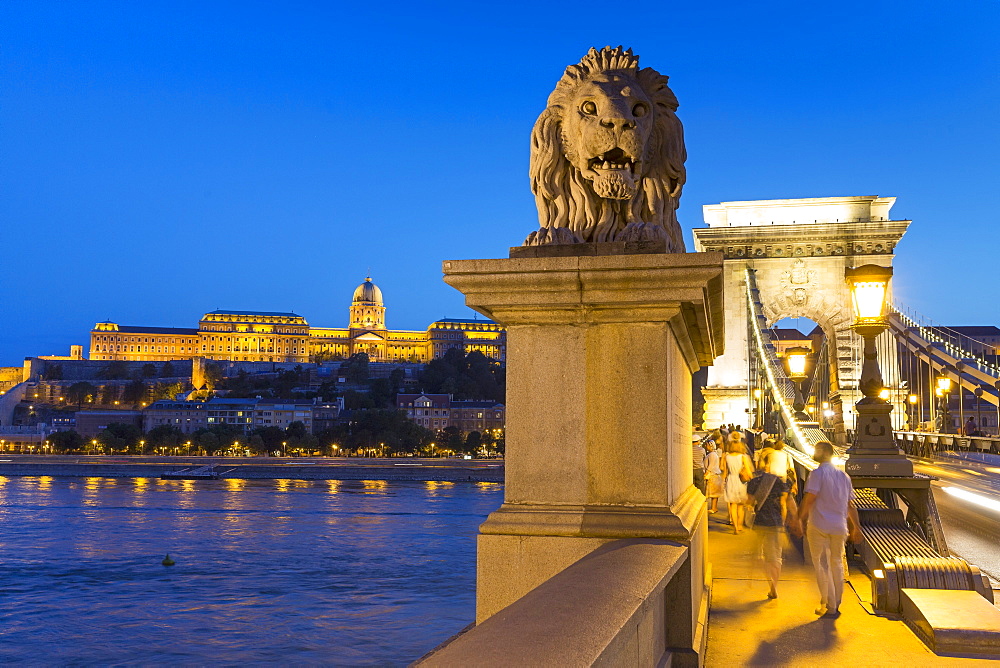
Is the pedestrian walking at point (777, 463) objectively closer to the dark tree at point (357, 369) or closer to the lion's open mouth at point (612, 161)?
the lion's open mouth at point (612, 161)

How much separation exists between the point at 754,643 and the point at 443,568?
983 inches

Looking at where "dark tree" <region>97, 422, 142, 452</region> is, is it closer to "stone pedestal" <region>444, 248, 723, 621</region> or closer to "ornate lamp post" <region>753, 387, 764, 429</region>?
"ornate lamp post" <region>753, 387, 764, 429</region>

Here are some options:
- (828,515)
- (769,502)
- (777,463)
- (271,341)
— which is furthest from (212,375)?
(828,515)

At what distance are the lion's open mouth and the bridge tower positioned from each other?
2928cm

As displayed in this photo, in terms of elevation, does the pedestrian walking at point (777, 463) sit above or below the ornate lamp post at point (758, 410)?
below

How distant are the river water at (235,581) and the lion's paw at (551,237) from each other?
44.7 feet

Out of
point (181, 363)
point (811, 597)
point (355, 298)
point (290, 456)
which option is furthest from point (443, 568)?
point (355, 298)

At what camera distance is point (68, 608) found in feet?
81.0

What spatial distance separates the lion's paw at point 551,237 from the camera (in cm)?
321

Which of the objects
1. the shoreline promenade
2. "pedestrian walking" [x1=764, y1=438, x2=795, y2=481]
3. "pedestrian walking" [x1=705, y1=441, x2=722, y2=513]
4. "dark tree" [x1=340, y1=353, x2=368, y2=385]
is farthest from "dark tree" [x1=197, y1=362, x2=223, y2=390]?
"pedestrian walking" [x1=764, y1=438, x2=795, y2=481]

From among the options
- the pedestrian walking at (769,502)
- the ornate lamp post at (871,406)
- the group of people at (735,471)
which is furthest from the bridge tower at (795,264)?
the ornate lamp post at (871,406)

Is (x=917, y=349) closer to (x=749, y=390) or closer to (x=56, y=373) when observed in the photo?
(x=749, y=390)

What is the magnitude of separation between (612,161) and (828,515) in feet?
8.33

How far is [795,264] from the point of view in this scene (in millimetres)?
33844
